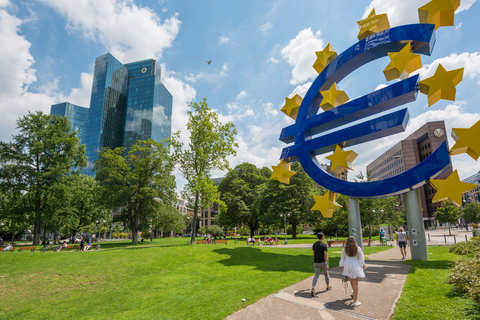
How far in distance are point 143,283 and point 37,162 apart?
102 ft

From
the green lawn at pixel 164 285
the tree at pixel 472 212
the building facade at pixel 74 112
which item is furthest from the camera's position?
the building facade at pixel 74 112

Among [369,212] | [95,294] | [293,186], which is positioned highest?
[293,186]

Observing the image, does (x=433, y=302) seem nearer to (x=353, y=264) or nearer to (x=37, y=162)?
(x=353, y=264)

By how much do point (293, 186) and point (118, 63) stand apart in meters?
133

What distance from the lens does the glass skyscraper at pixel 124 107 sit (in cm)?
11838

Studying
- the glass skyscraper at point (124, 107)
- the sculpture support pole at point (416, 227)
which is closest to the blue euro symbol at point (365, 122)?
the sculpture support pole at point (416, 227)

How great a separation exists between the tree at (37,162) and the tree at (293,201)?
29091 mm

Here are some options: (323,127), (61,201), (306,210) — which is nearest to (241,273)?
(323,127)

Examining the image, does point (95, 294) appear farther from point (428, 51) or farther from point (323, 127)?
point (428, 51)

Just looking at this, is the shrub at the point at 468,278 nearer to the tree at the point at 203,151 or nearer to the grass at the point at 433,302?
the grass at the point at 433,302

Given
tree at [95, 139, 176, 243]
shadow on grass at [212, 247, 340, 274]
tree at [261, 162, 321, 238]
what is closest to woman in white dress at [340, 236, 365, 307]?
shadow on grass at [212, 247, 340, 274]

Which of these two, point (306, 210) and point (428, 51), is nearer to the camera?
point (428, 51)

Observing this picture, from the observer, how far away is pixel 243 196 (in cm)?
4616

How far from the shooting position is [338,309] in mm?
6027
